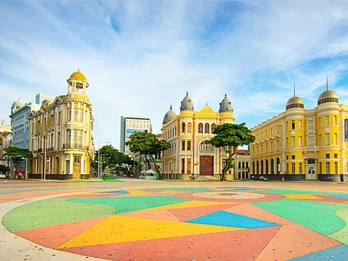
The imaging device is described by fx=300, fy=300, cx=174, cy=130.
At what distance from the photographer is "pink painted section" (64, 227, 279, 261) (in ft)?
22.5

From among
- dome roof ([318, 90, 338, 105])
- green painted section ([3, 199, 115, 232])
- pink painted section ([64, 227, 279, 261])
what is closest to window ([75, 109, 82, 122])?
green painted section ([3, 199, 115, 232])

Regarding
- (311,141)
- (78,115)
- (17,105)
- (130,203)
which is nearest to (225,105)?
(311,141)

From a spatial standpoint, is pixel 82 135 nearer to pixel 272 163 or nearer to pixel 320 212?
pixel 272 163

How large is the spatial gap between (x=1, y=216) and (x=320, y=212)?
13.1 m

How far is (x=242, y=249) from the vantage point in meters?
7.35

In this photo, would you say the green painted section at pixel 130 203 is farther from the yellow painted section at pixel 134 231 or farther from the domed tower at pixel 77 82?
the domed tower at pixel 77 82

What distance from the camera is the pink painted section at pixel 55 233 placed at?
8.07 meters

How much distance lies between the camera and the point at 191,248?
7434 millimetres

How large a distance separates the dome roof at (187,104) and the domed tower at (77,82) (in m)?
22.5

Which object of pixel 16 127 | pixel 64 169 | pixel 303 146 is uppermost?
pixel 16 127

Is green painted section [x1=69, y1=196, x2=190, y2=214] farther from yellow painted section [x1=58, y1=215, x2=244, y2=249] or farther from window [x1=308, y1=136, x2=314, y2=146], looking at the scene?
window [x1=308, y1=136, x2=314, y2=146]

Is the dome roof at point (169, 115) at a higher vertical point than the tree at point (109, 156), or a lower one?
higher

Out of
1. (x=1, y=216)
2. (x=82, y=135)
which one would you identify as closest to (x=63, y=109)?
(x=82, y=135)

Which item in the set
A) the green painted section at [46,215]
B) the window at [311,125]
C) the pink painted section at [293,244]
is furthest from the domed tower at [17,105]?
the pink painted section at [293,244]
